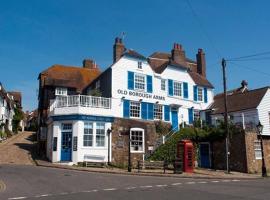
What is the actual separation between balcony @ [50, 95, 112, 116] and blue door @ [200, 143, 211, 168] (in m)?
9.38

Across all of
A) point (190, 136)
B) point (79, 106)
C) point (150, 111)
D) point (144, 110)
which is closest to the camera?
point (79, 106)

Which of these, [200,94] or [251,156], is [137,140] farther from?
[200,94]

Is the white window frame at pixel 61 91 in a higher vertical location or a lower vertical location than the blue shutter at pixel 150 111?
higher

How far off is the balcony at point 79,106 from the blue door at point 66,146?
6.18ft

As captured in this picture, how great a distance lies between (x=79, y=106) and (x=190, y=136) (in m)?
10.7

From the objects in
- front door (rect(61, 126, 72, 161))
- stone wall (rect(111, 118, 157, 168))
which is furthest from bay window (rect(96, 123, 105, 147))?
front door (rect(61, 126, 72, 161))

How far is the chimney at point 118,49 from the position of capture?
36.0m

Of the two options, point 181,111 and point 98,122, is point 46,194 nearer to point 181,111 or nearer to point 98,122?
point 98,122

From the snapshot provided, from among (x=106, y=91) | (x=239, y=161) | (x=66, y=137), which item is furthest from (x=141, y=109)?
(x=239, y=161)

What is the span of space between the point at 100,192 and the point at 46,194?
6.70 ft

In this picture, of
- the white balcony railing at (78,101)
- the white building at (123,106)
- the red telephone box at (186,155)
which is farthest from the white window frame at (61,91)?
the red telephone box at (186,155)

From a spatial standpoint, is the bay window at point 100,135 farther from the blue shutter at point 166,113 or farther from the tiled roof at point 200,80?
the tiled roof at point 200,80

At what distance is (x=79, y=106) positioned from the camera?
28.8 meters

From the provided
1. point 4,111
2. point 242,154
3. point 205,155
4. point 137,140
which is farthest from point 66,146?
point 4,111
